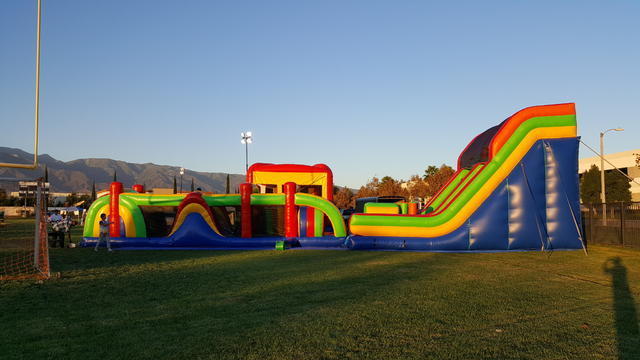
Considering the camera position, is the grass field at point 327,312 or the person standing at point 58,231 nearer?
the grass field at point 327,312

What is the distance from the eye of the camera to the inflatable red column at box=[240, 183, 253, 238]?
49.9ft

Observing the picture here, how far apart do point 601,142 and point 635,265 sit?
16.0 meters

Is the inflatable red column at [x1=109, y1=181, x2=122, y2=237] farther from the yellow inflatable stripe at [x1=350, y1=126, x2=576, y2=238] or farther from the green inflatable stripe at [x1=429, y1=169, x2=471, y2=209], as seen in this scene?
the green inflatable stripe at [x1=429, y1=169, x2=471, y2=209]

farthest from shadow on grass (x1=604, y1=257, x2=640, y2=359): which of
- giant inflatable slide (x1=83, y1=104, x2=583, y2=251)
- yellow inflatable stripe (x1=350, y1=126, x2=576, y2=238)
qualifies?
yellow inflatable stripe (x1=350, y1=126, x2=576, y2=238)

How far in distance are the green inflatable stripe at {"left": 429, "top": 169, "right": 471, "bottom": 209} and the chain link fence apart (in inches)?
177

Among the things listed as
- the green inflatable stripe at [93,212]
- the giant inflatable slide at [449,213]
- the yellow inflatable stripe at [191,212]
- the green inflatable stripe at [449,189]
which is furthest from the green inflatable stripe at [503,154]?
the green inflatable stripe at [93,212]

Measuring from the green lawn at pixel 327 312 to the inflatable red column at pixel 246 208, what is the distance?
15.0ft

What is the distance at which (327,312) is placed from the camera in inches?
240

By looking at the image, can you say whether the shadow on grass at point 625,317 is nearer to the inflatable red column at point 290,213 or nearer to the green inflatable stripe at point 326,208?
the green inflatable stripe at point 326,208

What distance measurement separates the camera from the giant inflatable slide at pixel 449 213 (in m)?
13.3

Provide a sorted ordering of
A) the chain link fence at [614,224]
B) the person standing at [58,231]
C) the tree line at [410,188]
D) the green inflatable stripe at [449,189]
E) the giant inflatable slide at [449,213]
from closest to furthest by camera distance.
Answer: the giant inflatable slide at [449,213] → the chain link fence at [614,224] → the person standing at [58,231] → the green inflatable stripe at [449,189] → the tree line at [410,188]

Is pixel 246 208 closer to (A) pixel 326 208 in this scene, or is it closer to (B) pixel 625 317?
(A) pixel 326 208

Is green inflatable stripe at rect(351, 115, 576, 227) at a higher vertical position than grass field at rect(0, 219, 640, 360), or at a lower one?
higher

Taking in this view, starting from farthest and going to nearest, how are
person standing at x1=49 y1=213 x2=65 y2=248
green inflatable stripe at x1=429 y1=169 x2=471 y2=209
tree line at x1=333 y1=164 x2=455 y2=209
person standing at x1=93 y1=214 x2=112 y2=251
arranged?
tree line at x1=333 y1=164 x2=455 y2=209 < green inflatable stripe at x1=429 y1=169 x2=471 y2=209 < person standing at x1=49 y1=213 x2=65 y2=248 < person standing at x1=93 y1=214 x2=112 y2=251
